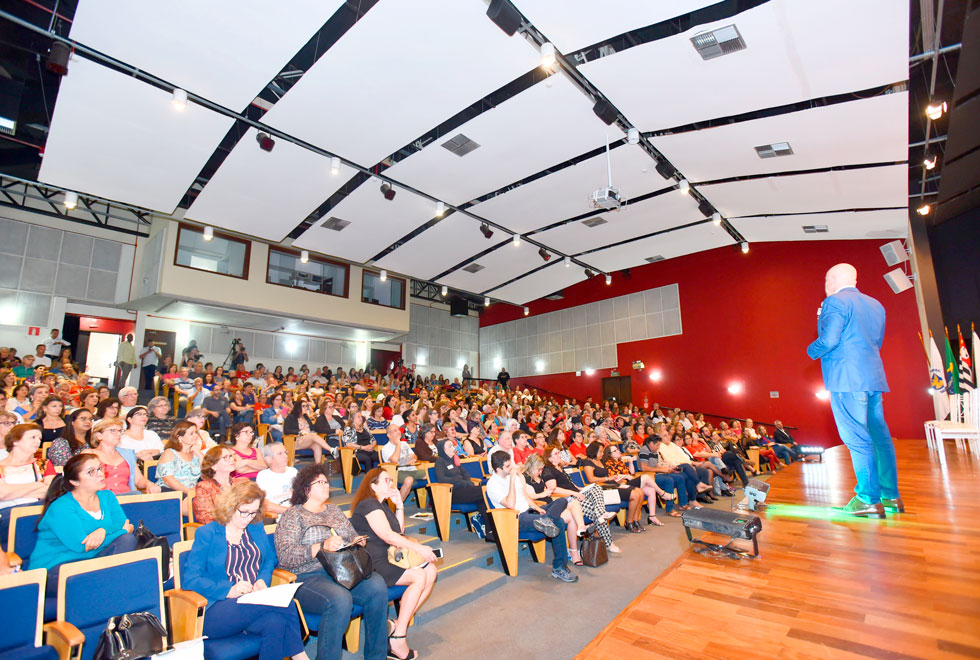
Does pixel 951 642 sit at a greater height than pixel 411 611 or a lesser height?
greater

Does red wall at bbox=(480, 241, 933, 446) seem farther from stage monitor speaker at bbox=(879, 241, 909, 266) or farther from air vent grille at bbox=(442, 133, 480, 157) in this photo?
air vent grille at bbox=(442, 133, 480, 157)

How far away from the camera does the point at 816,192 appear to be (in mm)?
8195

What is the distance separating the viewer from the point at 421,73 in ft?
17.4

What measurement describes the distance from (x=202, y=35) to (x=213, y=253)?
6632 millimetres

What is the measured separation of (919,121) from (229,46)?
8.88 m

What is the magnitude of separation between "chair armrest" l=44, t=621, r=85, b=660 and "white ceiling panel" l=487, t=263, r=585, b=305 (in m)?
11.5

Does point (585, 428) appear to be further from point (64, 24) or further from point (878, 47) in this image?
point (64, 24)

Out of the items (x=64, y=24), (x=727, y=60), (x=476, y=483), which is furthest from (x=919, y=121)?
(x=64, y=24)

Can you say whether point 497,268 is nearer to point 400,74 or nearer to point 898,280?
point 400,74

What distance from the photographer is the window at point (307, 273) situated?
11.4 meters

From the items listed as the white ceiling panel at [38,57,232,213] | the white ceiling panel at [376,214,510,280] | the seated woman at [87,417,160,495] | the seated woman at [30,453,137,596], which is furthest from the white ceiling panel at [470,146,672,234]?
the seated woman at [30,453,137,596]

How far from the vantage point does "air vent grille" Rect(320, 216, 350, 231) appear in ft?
29.0

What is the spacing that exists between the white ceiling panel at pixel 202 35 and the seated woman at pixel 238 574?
4.38 metres

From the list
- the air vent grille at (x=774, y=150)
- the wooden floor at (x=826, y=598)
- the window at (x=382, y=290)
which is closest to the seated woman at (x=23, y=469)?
the wooden floor at (x=826, y=598)
